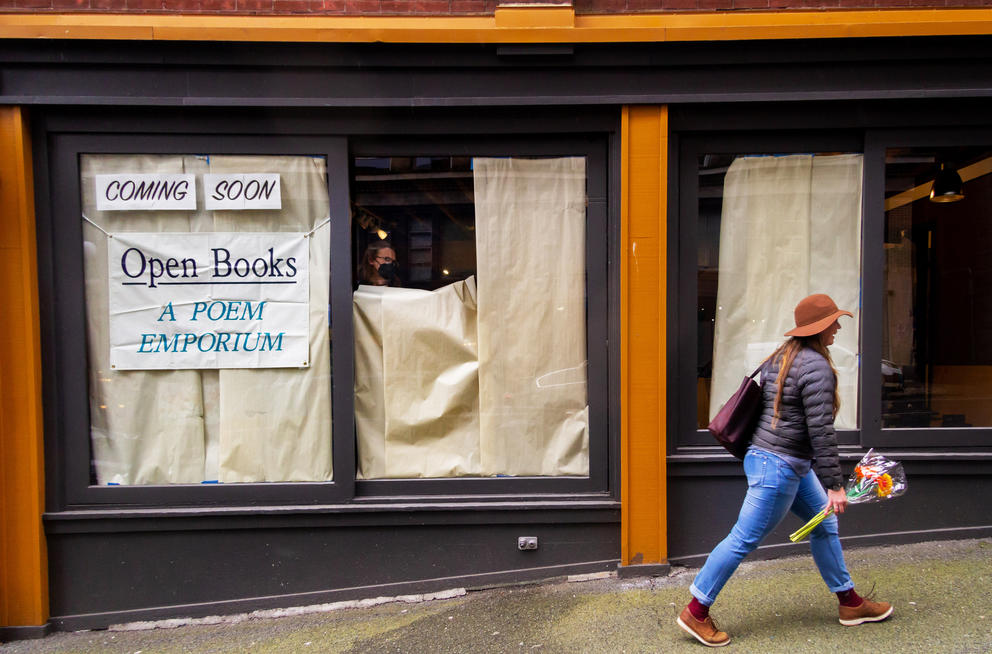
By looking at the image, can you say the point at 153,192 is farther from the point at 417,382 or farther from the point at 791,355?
the point at 791,355

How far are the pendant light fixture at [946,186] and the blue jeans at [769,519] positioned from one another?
2.63m

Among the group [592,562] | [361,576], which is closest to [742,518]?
[592,562]

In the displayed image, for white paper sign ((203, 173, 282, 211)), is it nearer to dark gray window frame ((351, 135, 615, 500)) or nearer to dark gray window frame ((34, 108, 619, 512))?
dark gray window frame ((34, 108, 619, 512))

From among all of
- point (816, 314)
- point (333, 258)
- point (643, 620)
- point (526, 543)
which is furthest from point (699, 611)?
point (333, 258)

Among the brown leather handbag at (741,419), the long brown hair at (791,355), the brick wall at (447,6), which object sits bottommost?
the brown leather handbag at (741,419)

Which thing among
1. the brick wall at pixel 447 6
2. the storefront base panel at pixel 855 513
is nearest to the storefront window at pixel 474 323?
the storefront base panel at pixel 855 513

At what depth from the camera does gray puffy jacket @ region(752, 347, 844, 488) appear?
2.79m

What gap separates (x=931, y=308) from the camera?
177 inches

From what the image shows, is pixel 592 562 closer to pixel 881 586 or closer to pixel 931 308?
pixel 881 586

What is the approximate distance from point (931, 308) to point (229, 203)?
5130 millimetres

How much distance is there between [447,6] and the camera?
4.06 meters

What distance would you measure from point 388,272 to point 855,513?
3653 mm

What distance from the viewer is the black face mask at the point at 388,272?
4.27 meters

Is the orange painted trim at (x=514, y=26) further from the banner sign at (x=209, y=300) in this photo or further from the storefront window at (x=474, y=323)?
the banner sign at (x=209, y=300)
